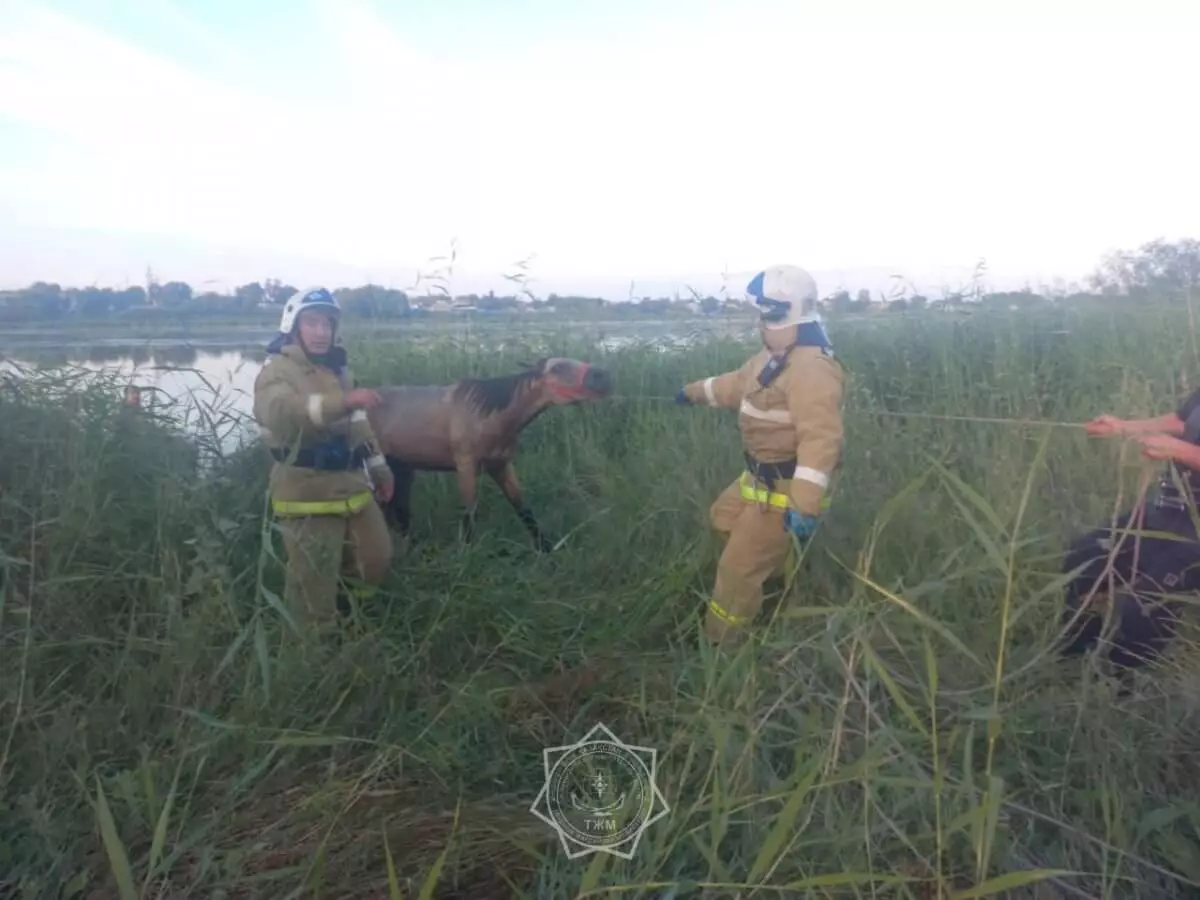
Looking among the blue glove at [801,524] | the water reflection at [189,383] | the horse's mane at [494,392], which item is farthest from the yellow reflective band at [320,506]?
the blue glove at [801,524]

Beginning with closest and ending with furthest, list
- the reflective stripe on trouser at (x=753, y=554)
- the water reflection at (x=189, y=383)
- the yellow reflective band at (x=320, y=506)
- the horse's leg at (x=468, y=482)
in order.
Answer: the reflective stripe on trouser at (x=753, y=554) < the yellow reflective band at (x=320, y=506) < the water reflection at (x=189, y=383) < the horse's leg at (x=468, y=482)

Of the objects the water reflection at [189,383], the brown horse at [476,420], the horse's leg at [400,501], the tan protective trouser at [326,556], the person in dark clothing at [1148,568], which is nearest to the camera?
the person in dark clothing at [1148,568]

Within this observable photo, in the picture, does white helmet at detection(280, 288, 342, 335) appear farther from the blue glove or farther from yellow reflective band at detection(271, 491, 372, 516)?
the blue glove

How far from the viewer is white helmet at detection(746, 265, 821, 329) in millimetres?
3963

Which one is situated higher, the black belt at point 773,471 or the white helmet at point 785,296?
the white helmet at point 785,296

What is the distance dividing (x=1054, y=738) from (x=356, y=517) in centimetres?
318

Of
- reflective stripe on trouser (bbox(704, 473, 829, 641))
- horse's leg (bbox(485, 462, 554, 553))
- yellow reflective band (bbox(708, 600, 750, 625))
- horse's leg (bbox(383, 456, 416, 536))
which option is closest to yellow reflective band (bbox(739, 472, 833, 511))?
reflective stripe on trouser (bbox(704, 473, 829, 641))

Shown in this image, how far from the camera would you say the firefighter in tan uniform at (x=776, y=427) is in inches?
148

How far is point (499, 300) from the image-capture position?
8.09 m

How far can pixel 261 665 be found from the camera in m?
Result: 3.02

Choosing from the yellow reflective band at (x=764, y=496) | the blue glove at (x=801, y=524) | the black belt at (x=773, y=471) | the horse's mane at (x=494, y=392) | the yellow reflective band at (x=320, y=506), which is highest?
the horse's mane at (x=494, y=392)

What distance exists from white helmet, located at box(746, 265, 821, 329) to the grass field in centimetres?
100

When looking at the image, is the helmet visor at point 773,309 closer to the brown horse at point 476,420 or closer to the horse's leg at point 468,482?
the brown horse at point 476,420

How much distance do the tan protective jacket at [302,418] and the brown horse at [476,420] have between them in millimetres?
961
